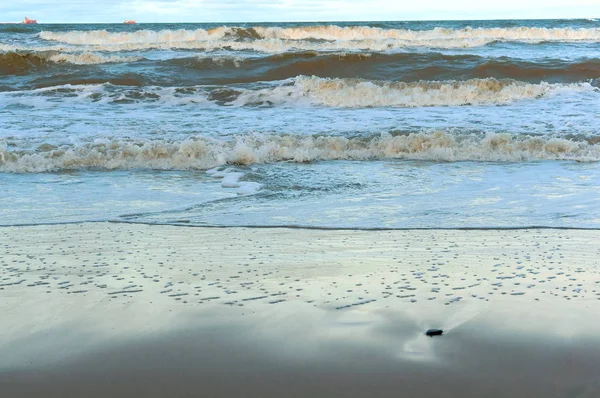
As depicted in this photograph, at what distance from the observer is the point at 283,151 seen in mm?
7973

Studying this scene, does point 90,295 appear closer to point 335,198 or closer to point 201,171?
point 335,198

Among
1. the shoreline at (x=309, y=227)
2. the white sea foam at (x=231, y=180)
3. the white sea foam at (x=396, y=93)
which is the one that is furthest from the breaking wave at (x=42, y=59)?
the shoreline at (x=309, y=227)

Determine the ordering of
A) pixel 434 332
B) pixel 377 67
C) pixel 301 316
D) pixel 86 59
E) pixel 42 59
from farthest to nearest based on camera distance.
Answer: pixel 86 59, pixel 42 59, pixel 377 67, pixel 301 316, pixel 434 332

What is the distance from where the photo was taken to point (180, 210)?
17.6 feet

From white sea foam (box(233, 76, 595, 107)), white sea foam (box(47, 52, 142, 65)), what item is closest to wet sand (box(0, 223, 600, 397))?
white sea foam (box(233, 76, 595, 107))

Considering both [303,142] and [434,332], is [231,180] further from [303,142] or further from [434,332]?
→ [434,332]

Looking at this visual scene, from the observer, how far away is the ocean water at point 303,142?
5.38 m

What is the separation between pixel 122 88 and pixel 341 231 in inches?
419

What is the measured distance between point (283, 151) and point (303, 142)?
0.42 m

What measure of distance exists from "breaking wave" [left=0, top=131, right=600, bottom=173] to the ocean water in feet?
0.07

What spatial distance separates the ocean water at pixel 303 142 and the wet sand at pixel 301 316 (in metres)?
0.86

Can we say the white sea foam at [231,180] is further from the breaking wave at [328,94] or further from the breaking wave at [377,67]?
the breaking wave at [377,67]

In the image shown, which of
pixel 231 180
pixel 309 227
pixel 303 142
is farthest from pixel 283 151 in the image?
pixel 309 227

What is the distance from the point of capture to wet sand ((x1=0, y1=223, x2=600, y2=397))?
2.46 metres
